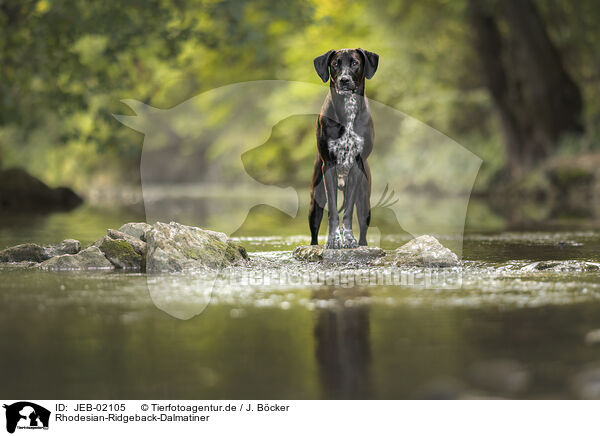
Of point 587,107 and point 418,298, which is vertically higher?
point 587,107

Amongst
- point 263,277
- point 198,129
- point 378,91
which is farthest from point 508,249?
point 198,129

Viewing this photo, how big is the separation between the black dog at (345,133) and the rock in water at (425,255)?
16.6 inches

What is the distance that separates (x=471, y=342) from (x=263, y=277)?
2392 millimetres

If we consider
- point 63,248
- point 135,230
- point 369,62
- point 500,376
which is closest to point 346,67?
point 369,62

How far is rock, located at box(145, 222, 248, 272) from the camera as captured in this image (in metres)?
5.96

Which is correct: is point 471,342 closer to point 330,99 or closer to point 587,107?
point 330,99

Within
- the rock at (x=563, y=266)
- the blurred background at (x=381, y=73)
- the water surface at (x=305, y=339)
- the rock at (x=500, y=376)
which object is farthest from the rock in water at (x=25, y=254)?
the rock at (x=500, y=376)

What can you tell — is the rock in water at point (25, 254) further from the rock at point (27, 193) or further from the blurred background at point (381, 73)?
the rock at point (27, 193)

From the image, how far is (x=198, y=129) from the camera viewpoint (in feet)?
121

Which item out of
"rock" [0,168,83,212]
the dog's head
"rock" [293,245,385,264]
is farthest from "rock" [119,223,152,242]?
"rock" [0,168,83,212]

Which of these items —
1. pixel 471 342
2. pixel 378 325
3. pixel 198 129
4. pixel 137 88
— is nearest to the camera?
pixel 471 342

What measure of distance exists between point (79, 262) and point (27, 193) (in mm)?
14874

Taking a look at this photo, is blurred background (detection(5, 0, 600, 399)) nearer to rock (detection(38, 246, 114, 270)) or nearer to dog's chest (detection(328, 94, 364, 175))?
rock (detection(38, 246, 114, 270))
